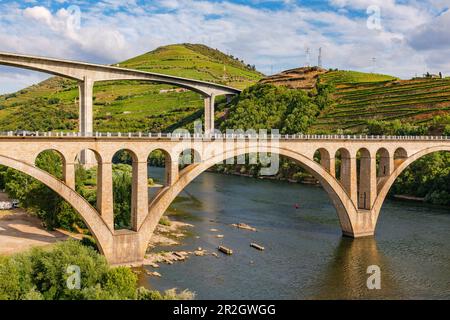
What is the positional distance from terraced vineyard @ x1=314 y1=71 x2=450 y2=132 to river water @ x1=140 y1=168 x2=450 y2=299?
139ft

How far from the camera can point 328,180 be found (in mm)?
50156

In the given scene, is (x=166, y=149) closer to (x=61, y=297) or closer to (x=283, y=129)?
(x=61, y=297)

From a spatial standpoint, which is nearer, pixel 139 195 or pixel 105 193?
pixel 105 193

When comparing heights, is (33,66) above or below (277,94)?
below

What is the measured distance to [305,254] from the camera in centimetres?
4562

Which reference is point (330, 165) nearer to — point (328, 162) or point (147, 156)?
point (328, 162)

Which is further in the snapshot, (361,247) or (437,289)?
(361,247)

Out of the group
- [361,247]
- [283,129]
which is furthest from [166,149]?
[283,129]

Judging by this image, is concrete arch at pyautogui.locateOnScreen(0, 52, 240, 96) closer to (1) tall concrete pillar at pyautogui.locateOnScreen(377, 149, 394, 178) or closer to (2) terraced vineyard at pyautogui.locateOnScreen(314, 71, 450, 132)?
(1) tall concrete pillar at pyautogui.locateOnScreen(377, 149, 394, 178)

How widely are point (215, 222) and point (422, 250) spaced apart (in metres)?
24.8

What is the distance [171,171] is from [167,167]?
56cm

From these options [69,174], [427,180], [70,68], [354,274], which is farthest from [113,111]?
[354,274]
